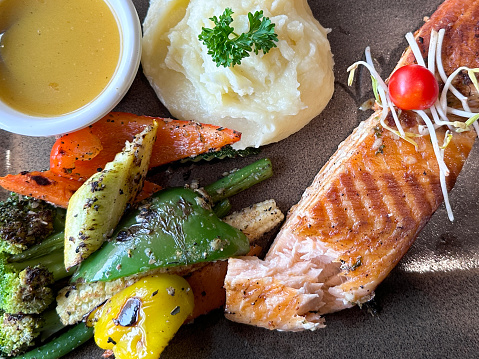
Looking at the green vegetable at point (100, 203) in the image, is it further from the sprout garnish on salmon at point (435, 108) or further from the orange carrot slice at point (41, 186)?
the sprout garnish on salmon at point (435, 108)

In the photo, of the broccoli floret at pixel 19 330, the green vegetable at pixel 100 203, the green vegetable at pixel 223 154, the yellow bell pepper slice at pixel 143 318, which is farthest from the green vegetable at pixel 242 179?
the broccoli floret at pixel 19 330

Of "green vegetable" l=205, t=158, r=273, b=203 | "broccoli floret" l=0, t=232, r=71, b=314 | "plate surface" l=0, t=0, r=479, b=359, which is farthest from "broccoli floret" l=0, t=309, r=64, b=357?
"green vegetable" l=205, t=158, r=273, b=203

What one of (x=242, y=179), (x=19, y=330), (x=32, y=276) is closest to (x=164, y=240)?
(x=242, y=179)

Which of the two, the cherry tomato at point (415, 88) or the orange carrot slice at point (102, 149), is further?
the orange carrot slice at point (102, 149)

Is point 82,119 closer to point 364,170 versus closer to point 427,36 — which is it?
point 364,170

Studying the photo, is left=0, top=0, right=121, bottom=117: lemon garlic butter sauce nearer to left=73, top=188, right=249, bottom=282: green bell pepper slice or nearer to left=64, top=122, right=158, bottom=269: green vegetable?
left=64, top=122, right=158, bottom=269: green vegetable

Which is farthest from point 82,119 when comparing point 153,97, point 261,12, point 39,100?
point 261,12
